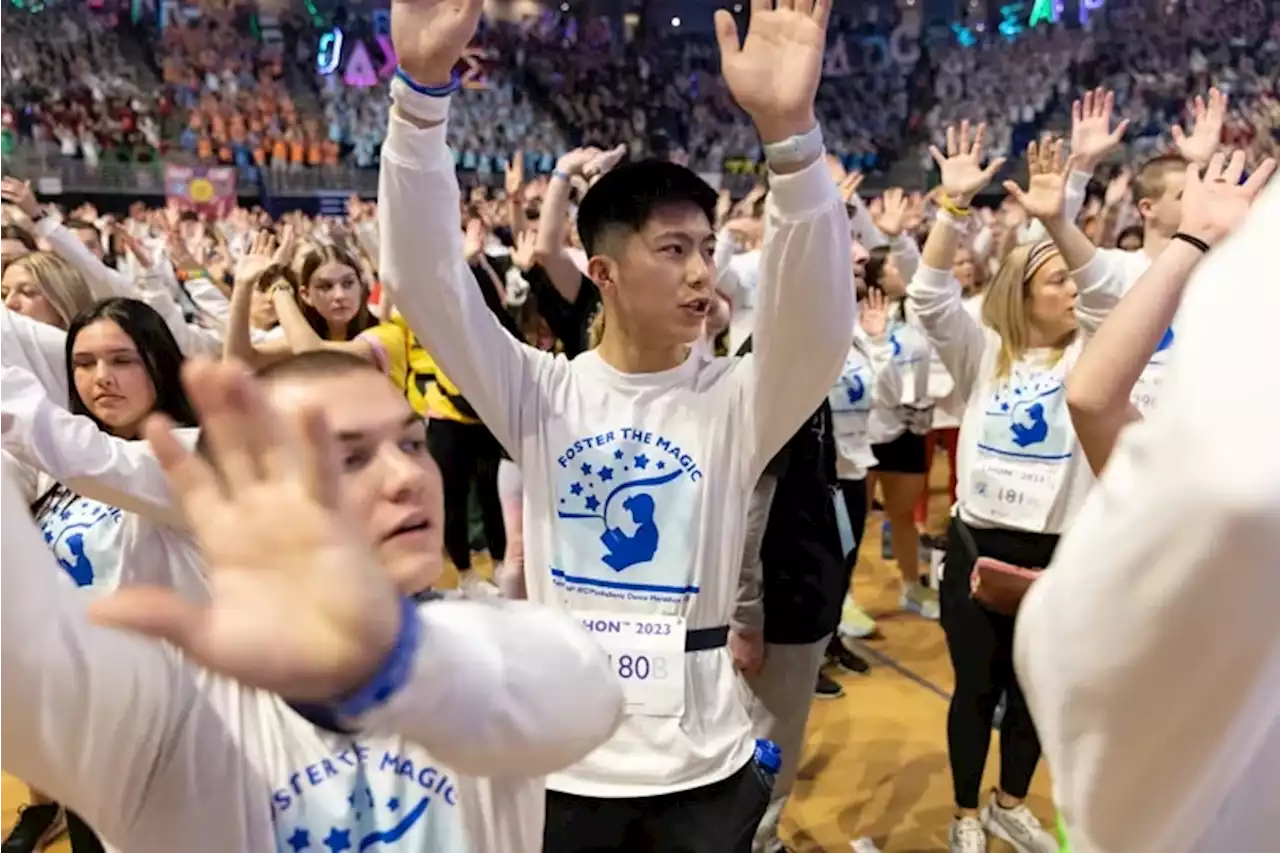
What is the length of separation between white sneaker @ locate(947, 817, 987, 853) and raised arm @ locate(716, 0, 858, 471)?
166cm

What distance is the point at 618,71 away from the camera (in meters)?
20.1

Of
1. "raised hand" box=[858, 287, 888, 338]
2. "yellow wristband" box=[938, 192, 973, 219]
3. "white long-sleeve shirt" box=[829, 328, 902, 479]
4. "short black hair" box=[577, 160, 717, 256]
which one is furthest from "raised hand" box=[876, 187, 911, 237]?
"short black hair" box=[577, 160, 717, 256]

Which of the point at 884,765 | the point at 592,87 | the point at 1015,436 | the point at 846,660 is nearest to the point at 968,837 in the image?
the point at 884,765

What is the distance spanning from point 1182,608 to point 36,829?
3.17m

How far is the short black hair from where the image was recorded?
5.74ft

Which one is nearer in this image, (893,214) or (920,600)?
(893,214)

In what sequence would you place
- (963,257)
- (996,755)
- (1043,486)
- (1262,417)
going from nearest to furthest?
(1262,417) < (1043,486) < (996,755) < (963,257)

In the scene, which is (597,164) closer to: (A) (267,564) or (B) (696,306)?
(B) (696,306)

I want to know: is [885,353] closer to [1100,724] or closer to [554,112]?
[1100,724]

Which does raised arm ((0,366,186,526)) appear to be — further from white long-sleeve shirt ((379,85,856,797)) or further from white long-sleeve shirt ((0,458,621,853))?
white long-sleeve shirt ((0,458,621,853))

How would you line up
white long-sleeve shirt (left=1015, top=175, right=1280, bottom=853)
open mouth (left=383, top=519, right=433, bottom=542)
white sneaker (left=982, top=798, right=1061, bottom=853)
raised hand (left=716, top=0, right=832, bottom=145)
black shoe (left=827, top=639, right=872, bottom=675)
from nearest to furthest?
white long-sleeve shirt (left=1015, top=175, right=1280, bottom=853) < open mouth (left=383, top=519, right=433, bottom=542) < raised hand (left=716, top=0, right=832, bottom=145) < white sneaker (left=982, top=798, right=1061, bottom=853) < black shoe (left=827, top=639, right=872, bottom=675)

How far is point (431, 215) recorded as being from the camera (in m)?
1.55

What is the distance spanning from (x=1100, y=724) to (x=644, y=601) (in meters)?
1.14

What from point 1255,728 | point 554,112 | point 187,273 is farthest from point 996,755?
point 554,112
